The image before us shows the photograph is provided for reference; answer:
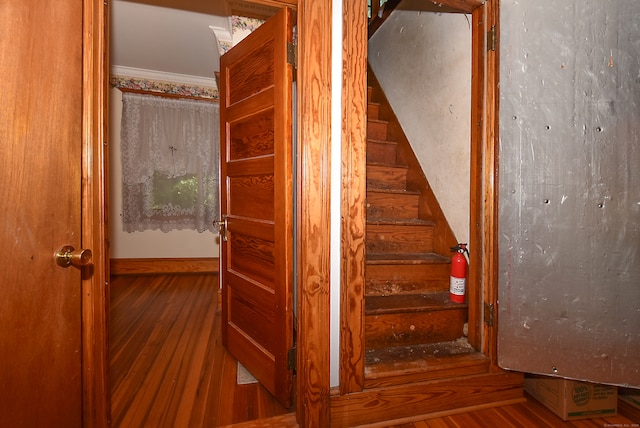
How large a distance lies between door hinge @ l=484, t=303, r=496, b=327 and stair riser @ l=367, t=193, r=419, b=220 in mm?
890

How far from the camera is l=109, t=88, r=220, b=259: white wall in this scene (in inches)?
152

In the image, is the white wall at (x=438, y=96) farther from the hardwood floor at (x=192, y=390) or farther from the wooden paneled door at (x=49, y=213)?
the wooden paneled door at (x=49, y=213)

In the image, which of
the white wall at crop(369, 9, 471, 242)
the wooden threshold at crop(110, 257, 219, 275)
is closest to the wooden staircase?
the white wall at crop(369, 9, 471, 242)

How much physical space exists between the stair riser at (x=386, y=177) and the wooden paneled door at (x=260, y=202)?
999 millimetres

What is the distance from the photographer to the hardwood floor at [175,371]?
1.44 m

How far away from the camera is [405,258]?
1912 millimetres

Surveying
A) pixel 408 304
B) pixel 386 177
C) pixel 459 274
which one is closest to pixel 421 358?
pixel 408 304

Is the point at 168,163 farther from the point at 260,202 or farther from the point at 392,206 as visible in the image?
the point at 392,206

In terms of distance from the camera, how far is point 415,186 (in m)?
2.35

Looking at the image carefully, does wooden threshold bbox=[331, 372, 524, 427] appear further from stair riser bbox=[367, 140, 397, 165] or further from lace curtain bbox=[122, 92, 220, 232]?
lace curtain bbox=[122, 92, 220, 232]

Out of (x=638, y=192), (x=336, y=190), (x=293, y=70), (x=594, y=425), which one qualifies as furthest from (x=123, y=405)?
(x=638, y=192)

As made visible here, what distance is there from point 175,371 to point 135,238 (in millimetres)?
2765

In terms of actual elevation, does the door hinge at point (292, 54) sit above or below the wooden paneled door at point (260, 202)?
above

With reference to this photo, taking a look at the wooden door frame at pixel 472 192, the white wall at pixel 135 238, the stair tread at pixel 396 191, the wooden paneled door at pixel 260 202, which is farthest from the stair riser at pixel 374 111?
the white wall at pixel 135 238
